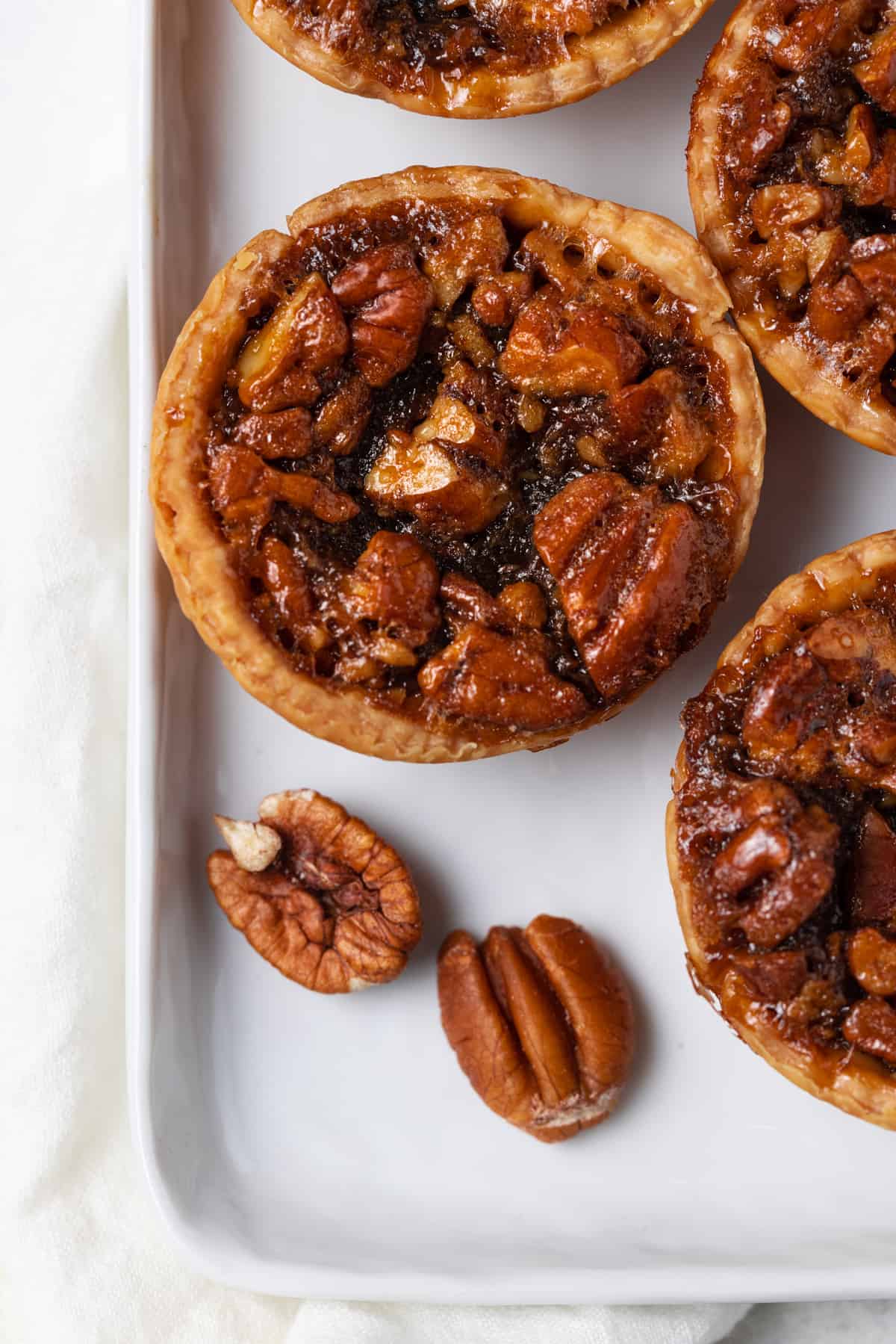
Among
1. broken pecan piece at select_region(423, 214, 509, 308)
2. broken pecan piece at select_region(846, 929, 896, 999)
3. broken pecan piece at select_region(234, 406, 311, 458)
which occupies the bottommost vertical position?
broken pecan piece at select_region(846, 929, 896, 999)

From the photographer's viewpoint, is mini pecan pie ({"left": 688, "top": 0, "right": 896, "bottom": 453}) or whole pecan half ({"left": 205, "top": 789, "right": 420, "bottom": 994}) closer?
mini pecan pie ({"left": 688, "top": 0, "right": 896, "bottom": 453})

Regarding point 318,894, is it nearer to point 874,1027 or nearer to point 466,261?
point 874,1027

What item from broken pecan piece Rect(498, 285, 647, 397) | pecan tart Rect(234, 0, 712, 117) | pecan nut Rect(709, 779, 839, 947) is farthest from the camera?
pecan tart Rect(234, 0, 712, 117)

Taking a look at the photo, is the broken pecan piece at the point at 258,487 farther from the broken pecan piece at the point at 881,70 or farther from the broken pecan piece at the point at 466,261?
the broken pecan piece at the point at 881,70

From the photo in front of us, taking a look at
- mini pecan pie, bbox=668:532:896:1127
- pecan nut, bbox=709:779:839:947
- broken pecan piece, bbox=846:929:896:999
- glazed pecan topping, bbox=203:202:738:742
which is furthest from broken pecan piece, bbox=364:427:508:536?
broken pecan piece, bbox=846:929:896:999

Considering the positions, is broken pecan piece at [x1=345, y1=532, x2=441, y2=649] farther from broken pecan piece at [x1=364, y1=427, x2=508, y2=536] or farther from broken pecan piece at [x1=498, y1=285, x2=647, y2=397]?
broken pecan piece at [x1=498, y1=285, x2=647, y2=397]

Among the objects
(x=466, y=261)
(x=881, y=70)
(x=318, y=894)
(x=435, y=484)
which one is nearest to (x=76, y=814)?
(x=318, y=894)

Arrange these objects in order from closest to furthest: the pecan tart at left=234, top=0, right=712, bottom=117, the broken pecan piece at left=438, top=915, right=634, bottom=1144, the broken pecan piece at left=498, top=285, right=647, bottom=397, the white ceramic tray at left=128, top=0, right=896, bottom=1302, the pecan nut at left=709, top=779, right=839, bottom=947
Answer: the pecan nut at left=709, top=779, right=839, bottom=947
the broken pecan piece at left=498, top=285, right=647, bottom=397
the pecan tart at left=234, top=0, right=712, bottom=117
the broken pecan piece at left=438, top=915, right=634, bottom=1144
the white ceramic tray at left=128, top=0, right=896, bottom=1302
